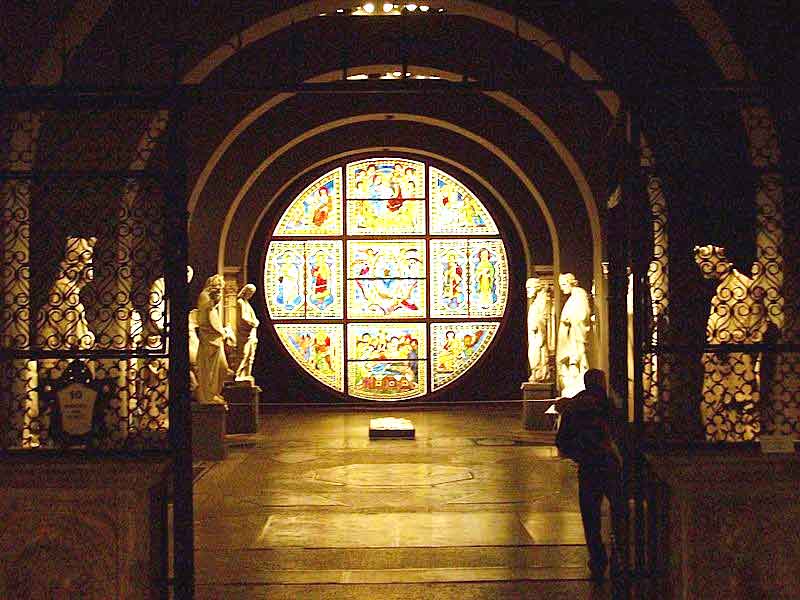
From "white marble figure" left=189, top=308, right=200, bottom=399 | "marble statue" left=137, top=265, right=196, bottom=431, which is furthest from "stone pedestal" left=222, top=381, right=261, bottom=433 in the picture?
"marble statue" left=137, top=265, right=196, bottom=431

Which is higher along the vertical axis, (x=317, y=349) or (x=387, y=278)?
(x=387, y=278)

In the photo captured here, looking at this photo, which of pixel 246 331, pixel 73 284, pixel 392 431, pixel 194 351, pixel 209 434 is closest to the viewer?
pixel 73 284

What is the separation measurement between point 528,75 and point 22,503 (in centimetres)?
1019

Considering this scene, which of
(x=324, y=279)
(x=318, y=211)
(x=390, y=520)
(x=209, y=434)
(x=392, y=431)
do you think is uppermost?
(x=318, y=211)

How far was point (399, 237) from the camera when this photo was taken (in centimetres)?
2234

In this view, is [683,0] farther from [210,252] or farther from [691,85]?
[210,252]

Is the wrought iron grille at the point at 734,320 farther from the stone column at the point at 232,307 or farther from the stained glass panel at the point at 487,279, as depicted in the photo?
the stained glass panel at the point at 487,279

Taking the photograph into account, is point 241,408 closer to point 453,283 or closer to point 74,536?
point 453,283

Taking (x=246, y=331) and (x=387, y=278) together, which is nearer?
(x=246, y=331)

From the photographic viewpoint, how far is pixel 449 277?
22359mm

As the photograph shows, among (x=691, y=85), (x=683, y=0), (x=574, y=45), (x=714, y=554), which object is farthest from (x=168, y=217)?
(x=574, y=45)

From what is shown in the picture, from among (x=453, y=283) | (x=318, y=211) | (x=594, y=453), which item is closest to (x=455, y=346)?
(x=453, y=283)

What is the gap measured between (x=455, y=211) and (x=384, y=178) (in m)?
1.42

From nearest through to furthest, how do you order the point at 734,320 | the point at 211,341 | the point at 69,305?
1. the point at 69,305
2. the point at 734,320
3. the point at 211,341
